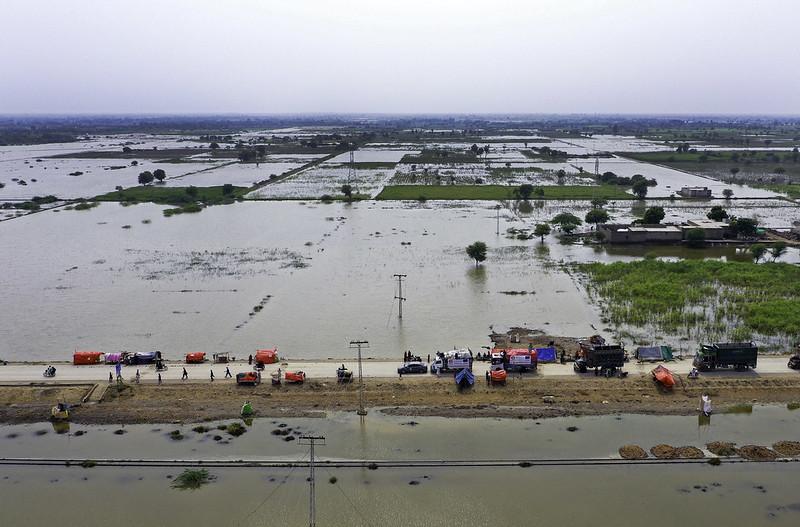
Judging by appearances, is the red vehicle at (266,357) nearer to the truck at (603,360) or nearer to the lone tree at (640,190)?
the truck at (603,360)

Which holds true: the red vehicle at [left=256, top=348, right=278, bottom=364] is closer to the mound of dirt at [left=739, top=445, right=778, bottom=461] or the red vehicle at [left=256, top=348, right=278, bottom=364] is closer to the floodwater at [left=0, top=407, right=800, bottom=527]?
the floodwater at [left=0, top=407, right=800, bottom=527]

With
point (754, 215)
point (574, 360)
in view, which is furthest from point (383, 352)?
point (754, 215)

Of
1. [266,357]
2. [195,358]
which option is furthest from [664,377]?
[195,358]

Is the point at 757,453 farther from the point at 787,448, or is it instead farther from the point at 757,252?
the point at 757,252

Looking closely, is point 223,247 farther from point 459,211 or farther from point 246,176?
point 246,176

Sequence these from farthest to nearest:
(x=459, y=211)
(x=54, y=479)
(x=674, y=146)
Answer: (x=674, y=146) < (x=459, y=211) < (x=54, y=479)

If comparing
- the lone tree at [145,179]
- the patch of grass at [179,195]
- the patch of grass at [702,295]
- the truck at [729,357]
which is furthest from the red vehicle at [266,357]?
the lone tree at [145,179]
